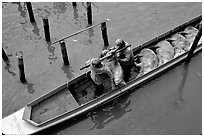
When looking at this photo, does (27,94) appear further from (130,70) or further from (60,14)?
(60,14)

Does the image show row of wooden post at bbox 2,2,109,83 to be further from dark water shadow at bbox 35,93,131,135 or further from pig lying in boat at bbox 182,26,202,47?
pig lying in boat at bbox 182,26,202,47

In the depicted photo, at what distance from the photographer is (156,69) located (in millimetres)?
10688

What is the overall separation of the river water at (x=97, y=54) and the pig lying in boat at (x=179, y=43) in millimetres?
556

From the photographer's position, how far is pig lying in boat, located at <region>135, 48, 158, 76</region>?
1084 centimetres

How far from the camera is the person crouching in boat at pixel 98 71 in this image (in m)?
9.27

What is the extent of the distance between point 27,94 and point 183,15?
781cm

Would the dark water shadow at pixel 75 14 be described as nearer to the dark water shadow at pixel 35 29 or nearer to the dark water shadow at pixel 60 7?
the dark water shadow at pixel 60 7

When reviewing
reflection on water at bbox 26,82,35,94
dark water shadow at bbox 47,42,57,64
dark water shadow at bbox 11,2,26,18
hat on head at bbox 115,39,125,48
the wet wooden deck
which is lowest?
reflection on water at bbox 26,82,35,94

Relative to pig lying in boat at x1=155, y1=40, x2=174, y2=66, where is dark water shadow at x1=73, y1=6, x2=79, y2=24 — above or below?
above

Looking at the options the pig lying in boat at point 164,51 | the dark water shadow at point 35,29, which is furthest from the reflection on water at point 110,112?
the dark water shadow at point 35,29

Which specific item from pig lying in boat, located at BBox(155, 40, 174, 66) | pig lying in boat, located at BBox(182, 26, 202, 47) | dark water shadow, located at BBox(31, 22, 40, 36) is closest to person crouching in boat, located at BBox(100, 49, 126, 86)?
pig lying in boat, located at BBox(155, 40, 174, 66)

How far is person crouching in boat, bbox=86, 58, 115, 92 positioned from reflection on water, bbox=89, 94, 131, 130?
0.86 m

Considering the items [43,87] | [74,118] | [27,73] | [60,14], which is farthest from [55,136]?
[60,14]

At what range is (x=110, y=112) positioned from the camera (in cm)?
1020
